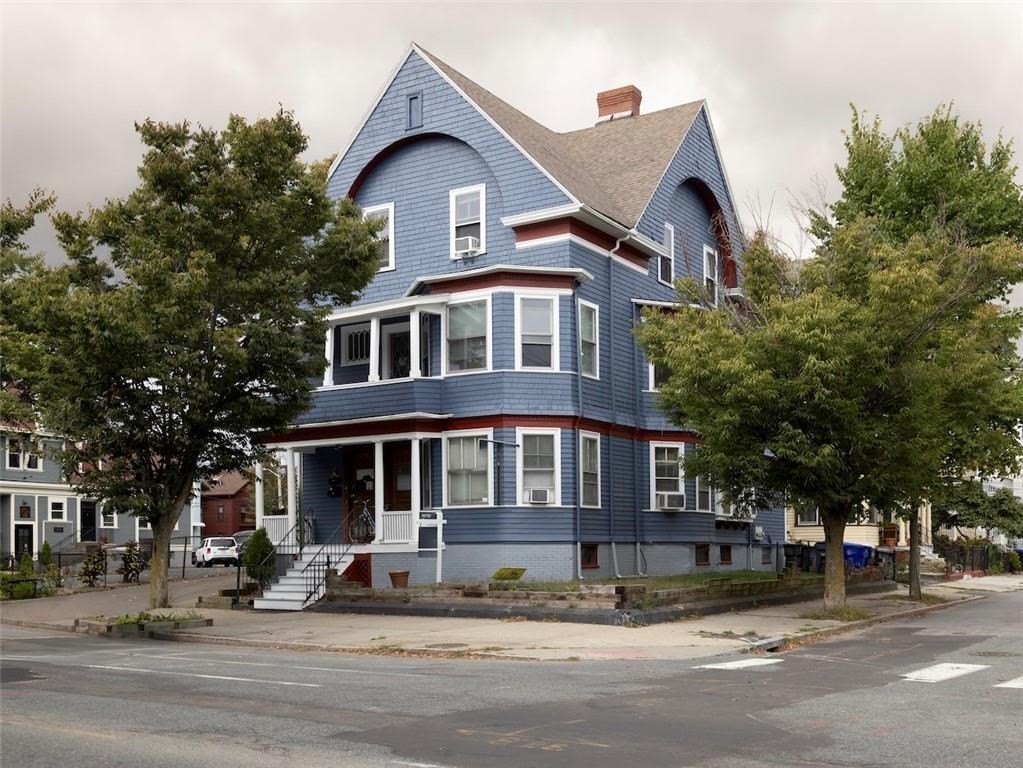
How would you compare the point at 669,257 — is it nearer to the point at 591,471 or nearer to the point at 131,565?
the point at 591,471

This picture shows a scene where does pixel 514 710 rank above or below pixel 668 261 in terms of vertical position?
below

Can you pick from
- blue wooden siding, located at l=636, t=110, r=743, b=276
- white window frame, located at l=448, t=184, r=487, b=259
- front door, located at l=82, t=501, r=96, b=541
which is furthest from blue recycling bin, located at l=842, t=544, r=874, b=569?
front door, located at l=82, t=501, r=96, b=541

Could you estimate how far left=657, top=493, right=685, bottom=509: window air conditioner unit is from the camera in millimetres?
31344

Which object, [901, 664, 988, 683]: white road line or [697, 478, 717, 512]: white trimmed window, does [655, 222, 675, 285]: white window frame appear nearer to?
[697, 478, 717, 512]: white trimmed window

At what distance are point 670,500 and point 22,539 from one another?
1491 inches

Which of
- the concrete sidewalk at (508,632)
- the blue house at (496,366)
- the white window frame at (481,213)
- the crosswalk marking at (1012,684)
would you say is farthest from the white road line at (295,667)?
the white window frame at (481,213)

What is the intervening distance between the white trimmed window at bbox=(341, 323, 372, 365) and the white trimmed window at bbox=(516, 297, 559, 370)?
521 cm

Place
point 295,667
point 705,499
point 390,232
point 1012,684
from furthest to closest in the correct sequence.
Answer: point 705,499 < point 390,232 < point 295,667 < point 1012,684

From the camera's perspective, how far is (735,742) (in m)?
9.78

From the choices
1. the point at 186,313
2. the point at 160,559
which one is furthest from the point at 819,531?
the point at 186,313

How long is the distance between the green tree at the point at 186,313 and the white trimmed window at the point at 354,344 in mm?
5984

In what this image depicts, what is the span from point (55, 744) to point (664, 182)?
26.6 metres

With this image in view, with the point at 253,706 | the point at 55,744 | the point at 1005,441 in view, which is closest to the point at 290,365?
the point at 253,706

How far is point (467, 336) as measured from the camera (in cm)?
2875
